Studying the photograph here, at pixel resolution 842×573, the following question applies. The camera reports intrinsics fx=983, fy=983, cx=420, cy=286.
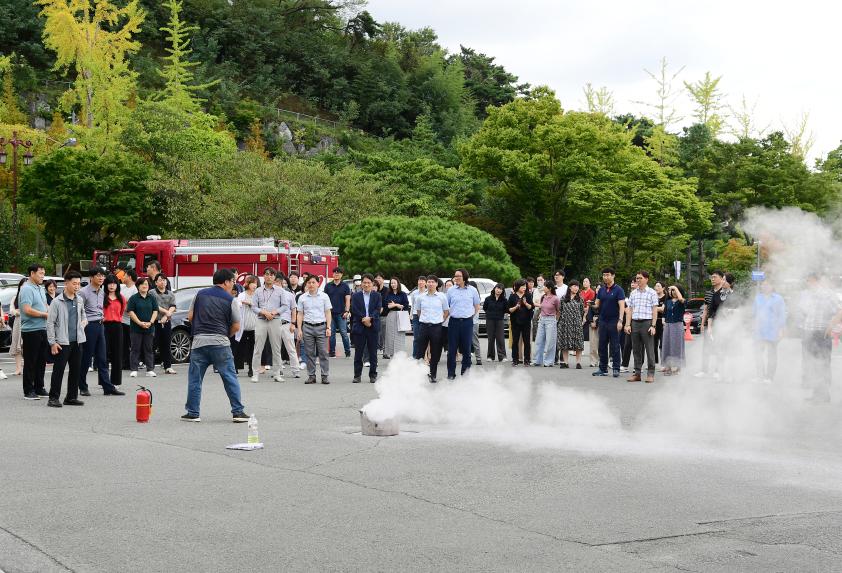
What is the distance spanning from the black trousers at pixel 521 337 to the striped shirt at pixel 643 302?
11.8 ft

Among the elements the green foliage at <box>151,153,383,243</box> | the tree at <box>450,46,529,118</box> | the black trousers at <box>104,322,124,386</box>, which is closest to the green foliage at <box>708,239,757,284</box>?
the green foliage at <box>151,153,383,243</box>

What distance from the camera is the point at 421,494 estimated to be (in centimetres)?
779

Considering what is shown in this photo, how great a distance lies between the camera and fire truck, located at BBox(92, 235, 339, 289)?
31.2 m

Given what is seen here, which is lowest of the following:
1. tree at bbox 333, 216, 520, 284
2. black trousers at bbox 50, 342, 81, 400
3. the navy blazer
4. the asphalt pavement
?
the asphalt pavement

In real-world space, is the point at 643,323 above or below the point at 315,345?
above

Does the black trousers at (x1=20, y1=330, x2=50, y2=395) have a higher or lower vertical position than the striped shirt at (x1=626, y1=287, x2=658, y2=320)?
lower

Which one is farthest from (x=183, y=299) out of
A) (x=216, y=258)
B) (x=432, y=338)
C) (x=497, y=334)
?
(x=216, y=258)

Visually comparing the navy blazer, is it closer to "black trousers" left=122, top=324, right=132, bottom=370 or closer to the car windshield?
"black trousers" left=122, top=324, right=132, bottom=370

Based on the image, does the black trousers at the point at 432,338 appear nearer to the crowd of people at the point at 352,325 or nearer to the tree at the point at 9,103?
the crowd of people at the point at 352,325

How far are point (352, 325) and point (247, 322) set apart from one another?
80.5 inches

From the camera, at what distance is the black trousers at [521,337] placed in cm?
2166

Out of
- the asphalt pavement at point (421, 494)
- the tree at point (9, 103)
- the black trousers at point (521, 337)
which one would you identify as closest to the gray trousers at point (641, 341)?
the black trousers at point (521, 337)

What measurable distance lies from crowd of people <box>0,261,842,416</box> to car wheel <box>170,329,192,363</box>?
0.48 m

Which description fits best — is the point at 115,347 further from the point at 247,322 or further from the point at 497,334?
the point at 497,334
